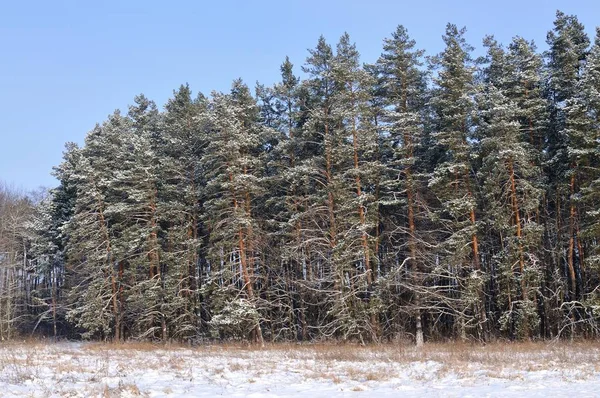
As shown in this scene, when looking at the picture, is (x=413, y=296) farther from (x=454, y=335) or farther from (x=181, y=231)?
(x=181, y=231)

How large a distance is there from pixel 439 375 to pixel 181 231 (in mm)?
23723

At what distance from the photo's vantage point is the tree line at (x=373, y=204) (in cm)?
2641

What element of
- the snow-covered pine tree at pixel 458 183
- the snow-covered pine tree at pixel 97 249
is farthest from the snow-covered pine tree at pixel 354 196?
the snow-covered pine tree at pixel 97 249

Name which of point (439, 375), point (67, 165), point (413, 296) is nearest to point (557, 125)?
point (413, 296)

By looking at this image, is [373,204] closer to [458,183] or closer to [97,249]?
[458,183]

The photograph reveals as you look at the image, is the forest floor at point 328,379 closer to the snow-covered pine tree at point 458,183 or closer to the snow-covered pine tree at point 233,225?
the snow-covered pine tree at point 458,183

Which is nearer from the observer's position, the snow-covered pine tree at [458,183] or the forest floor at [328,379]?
the forest floor at [328,379]

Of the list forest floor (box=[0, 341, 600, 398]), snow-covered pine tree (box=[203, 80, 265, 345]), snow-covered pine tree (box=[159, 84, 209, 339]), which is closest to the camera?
forest floor (box=[0, 341, 600, 398])

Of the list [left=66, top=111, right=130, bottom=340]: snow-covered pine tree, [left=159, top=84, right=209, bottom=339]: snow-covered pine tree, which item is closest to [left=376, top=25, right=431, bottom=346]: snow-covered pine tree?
[left=159, top=84, right=209, bottom=339]: snow-covered pine tree

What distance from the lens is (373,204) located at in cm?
2811

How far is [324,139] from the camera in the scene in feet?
96.0

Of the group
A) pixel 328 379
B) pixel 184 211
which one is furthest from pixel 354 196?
pixel 328 379

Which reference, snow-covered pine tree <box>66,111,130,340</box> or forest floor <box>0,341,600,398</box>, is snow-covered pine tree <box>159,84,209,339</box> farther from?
forest floor <box>0,341,600,398</box>

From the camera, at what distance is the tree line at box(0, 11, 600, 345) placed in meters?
26.4
